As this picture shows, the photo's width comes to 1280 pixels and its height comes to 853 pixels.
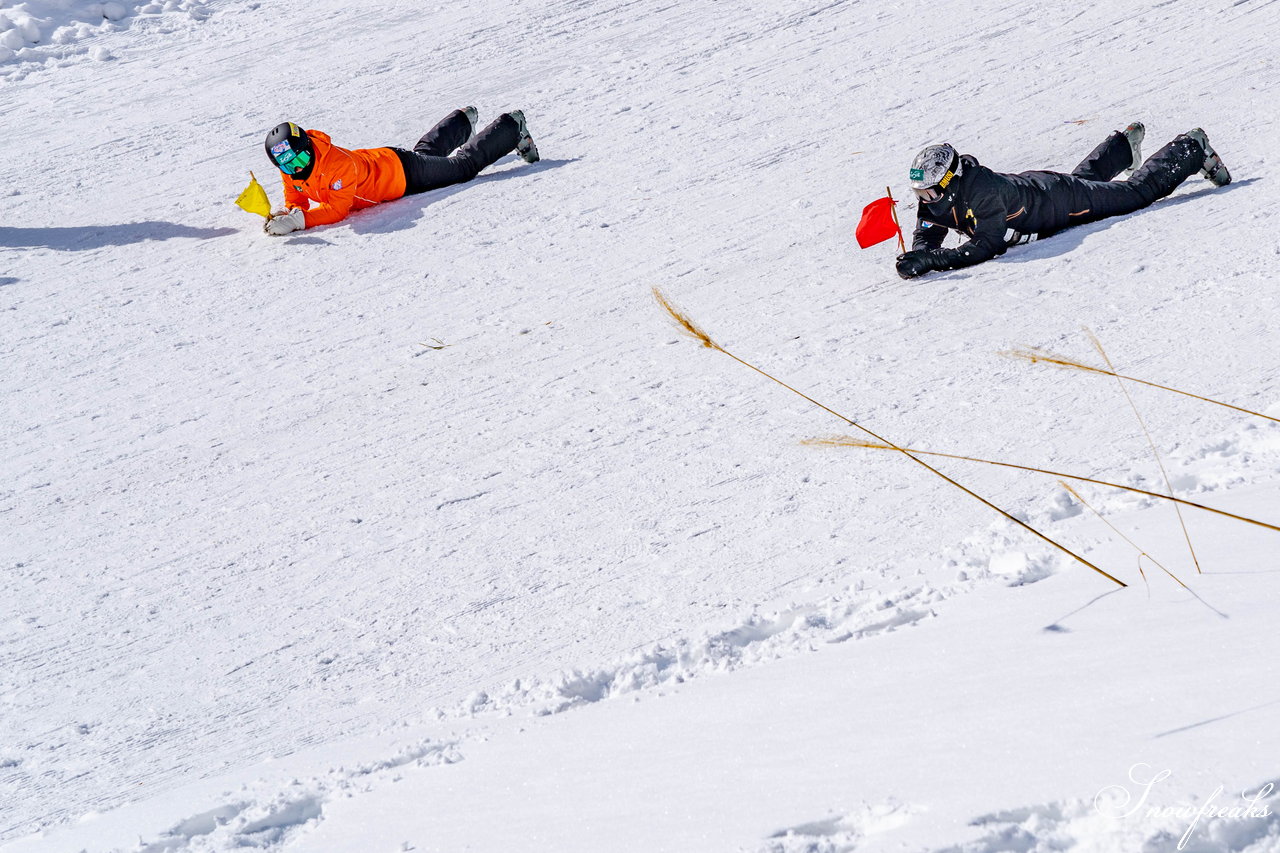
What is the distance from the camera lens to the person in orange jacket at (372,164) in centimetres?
609

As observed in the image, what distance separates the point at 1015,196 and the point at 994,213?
146mm

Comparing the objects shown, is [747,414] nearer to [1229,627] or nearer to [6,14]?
[1229,627]

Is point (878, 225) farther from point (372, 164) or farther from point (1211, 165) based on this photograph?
point (372, 164)

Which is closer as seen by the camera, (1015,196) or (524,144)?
(1015,196)

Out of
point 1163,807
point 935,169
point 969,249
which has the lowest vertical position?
point 1163,807

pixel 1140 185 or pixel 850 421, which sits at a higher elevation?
pixel 1140 185

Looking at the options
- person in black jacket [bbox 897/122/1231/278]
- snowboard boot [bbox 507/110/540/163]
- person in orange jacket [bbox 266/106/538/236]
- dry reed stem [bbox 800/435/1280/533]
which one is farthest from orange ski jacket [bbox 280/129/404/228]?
dry reed stem [bbox 800/435/1280/533]

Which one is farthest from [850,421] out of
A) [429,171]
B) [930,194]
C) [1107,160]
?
[429,171]

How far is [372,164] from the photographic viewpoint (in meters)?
6.41

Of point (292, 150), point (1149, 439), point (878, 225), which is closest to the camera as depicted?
point (1149, 439)

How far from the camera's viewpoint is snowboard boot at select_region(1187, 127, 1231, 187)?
17.2 feet

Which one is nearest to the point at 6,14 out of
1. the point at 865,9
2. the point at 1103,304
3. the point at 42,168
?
the point at 42,168

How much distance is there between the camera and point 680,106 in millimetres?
7145

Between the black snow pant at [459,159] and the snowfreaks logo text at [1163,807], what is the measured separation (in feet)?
18.0
